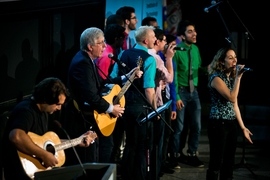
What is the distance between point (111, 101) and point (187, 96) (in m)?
2.17

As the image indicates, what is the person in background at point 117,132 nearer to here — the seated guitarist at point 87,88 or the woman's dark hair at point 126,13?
the woman's dark hair at point 126,13

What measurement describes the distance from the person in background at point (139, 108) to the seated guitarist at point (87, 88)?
17.1 inches

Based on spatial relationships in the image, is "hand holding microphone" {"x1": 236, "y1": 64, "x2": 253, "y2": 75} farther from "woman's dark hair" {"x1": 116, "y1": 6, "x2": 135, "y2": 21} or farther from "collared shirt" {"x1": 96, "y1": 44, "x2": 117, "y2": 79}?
"woman's dark hair" {"x1": 116, "y1": 6, "x2": 135, "y2": 21}

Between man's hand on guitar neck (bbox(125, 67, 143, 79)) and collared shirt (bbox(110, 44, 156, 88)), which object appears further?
collared shirt (bbox(110, 44, 156, 88))

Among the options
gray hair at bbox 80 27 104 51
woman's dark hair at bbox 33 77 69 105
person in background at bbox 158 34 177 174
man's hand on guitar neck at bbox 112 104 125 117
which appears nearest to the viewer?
woman's dark hair at bbox 33 77 69 105

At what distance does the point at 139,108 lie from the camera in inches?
245

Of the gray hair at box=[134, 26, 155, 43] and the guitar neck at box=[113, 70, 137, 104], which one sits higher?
the gray hair at box=[134, 26, 155, 43]

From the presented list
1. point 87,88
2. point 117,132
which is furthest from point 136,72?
point 117,132

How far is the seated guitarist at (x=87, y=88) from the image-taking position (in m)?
5.57

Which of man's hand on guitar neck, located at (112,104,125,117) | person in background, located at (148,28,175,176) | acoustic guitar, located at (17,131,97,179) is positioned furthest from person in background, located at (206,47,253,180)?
acoustic guitar, located at (17,131,97,179)

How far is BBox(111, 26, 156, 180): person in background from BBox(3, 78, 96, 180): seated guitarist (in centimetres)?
162

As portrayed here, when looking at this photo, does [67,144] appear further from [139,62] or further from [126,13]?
[126,13]

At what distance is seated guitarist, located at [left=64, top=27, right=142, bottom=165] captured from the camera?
5574 mm

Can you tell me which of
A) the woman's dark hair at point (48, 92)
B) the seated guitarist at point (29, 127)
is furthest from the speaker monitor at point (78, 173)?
the woman's dark hair at point (48, 92)
